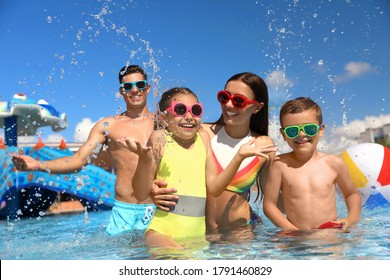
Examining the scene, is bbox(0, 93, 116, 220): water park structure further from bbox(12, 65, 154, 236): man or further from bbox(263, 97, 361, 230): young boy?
bbox(263, 97, 361, 230): young boy

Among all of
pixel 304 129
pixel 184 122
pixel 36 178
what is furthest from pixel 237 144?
pixel 36 178

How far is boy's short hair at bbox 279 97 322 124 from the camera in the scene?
4.14 meters

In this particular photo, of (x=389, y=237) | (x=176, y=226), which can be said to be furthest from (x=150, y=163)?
(x=389, y=237)

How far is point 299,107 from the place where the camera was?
163 inches

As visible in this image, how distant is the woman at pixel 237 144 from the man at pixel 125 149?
2.71 feet

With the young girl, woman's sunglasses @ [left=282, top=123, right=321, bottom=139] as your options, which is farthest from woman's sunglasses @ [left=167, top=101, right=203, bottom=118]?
woman's sunglasses @ [left=282, top=123, right=321, bottom=139]

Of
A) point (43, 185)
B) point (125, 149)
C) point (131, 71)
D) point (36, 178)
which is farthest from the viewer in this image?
point (43, 185)

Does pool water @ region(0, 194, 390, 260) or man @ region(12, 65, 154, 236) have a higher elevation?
man @ region(12, 65, 154, 236)

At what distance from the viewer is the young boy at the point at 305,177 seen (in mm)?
4102

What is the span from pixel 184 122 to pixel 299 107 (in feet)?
3.76

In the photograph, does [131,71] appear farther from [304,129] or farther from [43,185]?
[43,185]

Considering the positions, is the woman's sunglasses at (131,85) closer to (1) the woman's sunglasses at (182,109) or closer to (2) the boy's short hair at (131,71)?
(2) the boy's short hair at (131,71)

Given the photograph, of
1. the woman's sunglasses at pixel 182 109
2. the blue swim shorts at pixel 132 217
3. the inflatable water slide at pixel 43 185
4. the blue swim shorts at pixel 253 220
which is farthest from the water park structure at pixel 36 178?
the woman's sunglasses at pixel 182 109

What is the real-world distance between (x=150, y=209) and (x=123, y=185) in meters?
0.39
